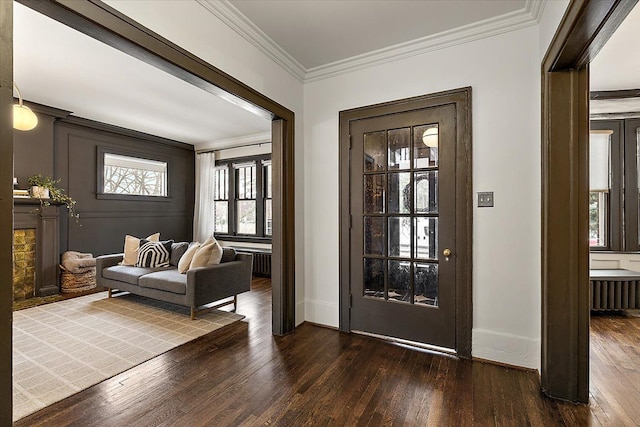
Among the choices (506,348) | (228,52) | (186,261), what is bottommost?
(506,348)

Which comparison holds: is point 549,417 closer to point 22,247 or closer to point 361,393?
point 361,393

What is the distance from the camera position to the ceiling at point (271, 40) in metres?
2.33

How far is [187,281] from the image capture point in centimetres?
346

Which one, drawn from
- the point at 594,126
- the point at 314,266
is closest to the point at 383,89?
the point at 314,266

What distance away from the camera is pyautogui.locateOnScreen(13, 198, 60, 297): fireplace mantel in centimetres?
443

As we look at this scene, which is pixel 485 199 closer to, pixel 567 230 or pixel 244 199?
pixel 567 230

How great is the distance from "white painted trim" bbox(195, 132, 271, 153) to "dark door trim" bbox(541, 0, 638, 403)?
4758 mm

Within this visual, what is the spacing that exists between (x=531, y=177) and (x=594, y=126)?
259cm

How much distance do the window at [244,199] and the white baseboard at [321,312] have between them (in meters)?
2.87

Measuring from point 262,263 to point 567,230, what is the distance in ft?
16.1

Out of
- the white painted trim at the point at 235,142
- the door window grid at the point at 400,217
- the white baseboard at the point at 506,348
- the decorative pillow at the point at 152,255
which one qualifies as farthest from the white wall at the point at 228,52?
the white painted trim at the point at 235,142

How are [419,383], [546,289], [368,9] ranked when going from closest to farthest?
[546,289] → [419,383] → [368,9]

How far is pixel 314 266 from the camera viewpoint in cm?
333

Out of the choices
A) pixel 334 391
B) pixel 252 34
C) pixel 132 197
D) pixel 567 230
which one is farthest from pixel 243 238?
pixel 567 230
